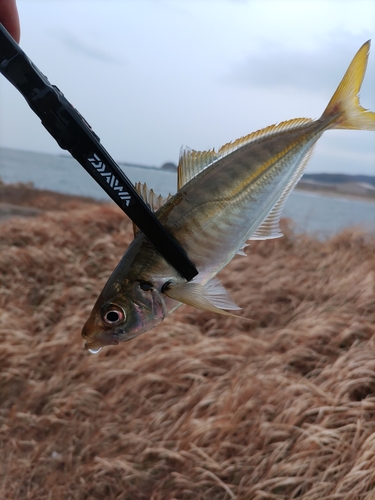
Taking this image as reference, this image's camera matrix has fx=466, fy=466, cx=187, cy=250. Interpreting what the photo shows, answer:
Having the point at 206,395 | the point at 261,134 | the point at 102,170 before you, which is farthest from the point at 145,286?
the point at 206,395

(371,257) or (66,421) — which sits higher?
(66,421)

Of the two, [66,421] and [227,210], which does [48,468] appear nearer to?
[66,421]

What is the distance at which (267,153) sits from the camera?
82 cm

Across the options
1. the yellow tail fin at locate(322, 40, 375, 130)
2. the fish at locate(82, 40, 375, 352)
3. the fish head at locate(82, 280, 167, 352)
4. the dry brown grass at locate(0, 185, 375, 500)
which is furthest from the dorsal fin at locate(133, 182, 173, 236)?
the dry brown grass at locate(0, 185, 375, 500)

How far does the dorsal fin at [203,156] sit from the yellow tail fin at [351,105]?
10 centimetres

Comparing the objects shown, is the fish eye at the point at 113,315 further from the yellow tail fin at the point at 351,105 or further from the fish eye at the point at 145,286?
the yellow tail fin at the point at 351,105

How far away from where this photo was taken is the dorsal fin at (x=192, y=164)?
0.78 m

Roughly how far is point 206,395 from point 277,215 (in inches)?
96.3

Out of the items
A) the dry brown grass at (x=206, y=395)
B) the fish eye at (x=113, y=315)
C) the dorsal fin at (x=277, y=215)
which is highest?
the fish eye at (x=113, y=315)

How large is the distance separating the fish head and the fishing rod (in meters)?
0.07

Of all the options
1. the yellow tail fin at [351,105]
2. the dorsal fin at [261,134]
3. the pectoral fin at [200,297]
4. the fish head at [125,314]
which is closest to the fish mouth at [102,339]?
the fish head at [125,314]

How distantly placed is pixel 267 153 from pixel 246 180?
3.1 inches

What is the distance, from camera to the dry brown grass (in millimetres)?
2535

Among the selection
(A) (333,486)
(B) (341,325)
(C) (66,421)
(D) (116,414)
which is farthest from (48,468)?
(B) (341,325)
